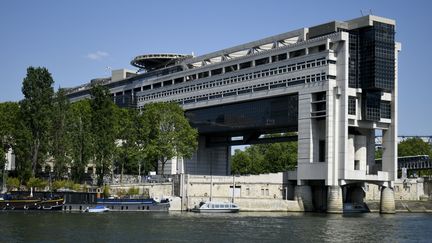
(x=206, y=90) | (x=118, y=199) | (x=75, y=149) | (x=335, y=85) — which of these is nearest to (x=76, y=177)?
(x=75, y=149)

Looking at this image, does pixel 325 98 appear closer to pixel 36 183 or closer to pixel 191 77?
pixel 191 77

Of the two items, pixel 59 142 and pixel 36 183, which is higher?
pixel 59 142

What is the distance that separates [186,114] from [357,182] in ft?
147

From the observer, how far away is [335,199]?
127 meters

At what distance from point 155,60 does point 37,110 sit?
169 ft

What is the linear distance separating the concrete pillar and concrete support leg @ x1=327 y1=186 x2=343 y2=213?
9.81 meters

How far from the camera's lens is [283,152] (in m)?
198

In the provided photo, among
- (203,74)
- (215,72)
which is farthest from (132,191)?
(203,74)

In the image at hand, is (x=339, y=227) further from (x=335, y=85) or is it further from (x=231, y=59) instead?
(x=231, y=59)

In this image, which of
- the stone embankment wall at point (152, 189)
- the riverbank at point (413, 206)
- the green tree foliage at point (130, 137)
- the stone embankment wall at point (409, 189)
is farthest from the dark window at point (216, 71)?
the riverbank at point (413, 206)

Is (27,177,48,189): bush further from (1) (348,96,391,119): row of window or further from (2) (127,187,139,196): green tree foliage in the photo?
(1) (348,96,391,119): row of window

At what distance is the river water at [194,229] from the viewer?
2847 inches

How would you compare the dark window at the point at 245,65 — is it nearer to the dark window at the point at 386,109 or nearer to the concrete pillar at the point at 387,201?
the dark window at the point at 386,109

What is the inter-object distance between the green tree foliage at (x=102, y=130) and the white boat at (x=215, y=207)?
754 inches
